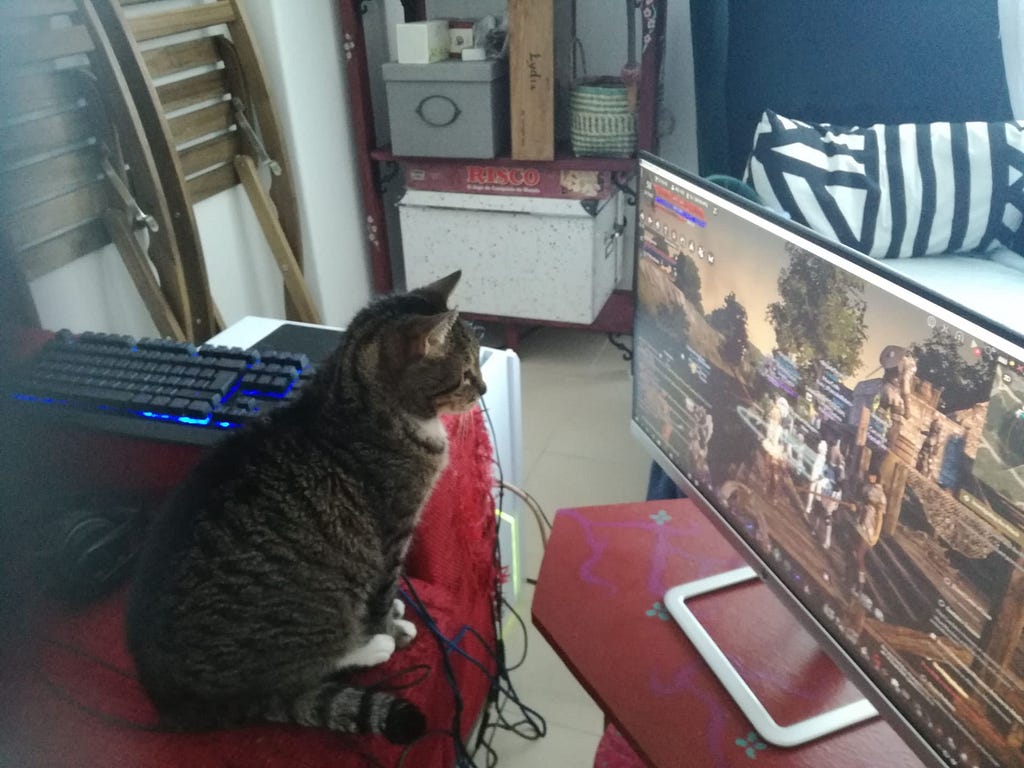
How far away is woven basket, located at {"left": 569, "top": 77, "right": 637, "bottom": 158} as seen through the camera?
1987mm

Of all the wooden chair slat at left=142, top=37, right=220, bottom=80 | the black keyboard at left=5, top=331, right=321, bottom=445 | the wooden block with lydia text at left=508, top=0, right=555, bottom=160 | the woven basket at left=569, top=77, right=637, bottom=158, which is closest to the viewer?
the black keyboard at left=5, top=331, right=321, bottom=445

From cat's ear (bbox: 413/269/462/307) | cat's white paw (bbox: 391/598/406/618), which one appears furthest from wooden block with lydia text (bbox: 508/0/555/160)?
cat's white paw (bbox: 391/598/406/618)

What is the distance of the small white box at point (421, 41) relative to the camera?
1.96 meters

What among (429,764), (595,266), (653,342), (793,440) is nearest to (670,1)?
(595,266)

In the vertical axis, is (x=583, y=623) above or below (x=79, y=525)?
below

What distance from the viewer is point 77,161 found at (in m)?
1.39

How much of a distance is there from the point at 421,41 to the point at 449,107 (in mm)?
173

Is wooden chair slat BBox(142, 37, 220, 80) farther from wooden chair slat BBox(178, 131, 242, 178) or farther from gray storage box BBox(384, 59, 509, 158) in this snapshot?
gray storage box BBox(384, 59, 509, 158)

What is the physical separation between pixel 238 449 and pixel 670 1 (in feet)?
6.20

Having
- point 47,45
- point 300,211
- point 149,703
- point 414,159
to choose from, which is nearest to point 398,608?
point 149,703

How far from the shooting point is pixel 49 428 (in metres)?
0.92

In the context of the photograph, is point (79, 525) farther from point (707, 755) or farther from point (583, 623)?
point (707, 755)

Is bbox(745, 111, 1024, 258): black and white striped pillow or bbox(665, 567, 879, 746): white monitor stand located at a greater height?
bbox(745, 111, 1024, 258): black and white striped pillow

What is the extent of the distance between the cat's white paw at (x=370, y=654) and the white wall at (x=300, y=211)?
100cm
